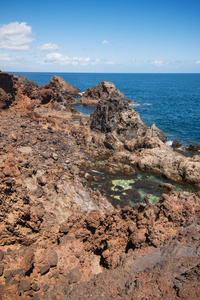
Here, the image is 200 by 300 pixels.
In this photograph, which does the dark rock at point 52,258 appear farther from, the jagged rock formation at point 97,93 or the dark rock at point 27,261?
the jagged rock formation at point 97,93

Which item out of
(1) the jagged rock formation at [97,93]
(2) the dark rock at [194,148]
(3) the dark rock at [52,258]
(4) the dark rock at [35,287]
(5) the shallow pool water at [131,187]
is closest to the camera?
(4) the dark rock at [35,287]

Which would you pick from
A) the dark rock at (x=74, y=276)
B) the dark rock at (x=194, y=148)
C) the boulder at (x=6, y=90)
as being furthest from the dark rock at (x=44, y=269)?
the dark rock at (x=194, y=148)

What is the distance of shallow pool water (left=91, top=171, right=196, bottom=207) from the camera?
17.7m

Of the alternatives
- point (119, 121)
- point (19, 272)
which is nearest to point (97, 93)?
point (119, 121)

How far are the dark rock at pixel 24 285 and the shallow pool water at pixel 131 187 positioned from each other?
10858mm

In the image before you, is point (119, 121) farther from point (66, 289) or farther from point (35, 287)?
point (35, 287)

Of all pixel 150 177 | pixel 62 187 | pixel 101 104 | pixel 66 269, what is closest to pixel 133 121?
pixel 101 104

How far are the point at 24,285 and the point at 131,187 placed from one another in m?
14.2

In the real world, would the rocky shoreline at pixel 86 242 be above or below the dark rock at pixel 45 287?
above

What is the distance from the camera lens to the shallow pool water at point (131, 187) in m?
17.7

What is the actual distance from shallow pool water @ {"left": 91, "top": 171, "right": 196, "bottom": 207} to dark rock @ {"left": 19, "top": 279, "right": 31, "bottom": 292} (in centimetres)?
1086

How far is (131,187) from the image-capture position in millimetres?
19516

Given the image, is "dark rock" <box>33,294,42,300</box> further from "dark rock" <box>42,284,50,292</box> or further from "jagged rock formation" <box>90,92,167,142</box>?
Result: "jagged rock formation" <box>90,92,167,142</box>

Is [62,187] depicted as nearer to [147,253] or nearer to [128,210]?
[128,210]
